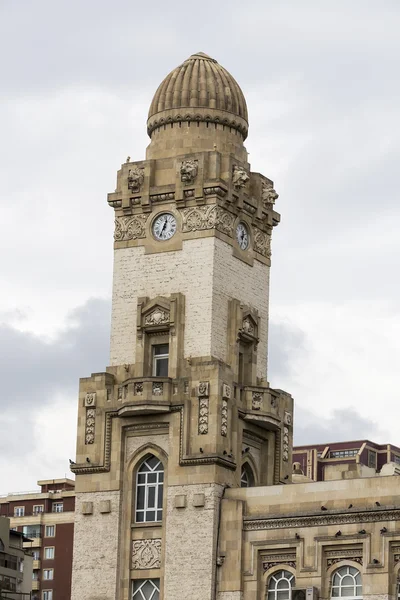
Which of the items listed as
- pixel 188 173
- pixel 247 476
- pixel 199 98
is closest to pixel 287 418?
pixel 247 476

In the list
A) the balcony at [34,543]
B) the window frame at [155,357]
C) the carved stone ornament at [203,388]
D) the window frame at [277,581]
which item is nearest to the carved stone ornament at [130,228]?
the window frame at [155,357]

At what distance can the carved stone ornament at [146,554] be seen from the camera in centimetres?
7206

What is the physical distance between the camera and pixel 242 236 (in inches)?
3051

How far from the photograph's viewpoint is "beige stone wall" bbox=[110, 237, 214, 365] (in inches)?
2913

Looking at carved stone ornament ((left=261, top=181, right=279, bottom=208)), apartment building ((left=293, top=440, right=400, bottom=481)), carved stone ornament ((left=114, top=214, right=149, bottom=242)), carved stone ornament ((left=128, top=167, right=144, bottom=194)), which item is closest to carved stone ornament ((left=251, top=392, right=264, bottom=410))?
carved stone ornament ((left=114, top=214, right=149, bottom=242))

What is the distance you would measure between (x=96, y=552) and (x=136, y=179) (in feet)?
55.7

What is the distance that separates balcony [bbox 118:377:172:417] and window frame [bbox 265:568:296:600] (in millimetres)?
8391

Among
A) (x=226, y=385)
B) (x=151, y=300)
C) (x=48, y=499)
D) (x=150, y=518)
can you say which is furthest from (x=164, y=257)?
(x=48, y=499)

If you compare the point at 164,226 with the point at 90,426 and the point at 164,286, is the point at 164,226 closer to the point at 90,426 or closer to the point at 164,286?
the point at 164,286

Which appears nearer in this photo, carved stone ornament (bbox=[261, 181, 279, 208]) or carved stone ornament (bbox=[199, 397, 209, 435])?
carved stone ornament (bbox=[199, 397, 209, 435])

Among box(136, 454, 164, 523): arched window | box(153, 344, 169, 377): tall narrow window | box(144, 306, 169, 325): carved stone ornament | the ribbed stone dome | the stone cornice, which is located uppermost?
the ribbed stone dome

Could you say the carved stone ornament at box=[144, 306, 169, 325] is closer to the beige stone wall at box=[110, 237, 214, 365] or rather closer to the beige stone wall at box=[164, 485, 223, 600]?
the beige stone wall at box=[110, 237, 214, 365]

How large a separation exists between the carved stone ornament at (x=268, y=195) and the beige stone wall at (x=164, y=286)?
5.29 meters

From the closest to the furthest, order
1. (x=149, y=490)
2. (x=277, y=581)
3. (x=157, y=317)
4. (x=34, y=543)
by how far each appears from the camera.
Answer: (x=277, y=581)
(x=149, y=490)
(x=157, y=317)
(x=34, y=543)
